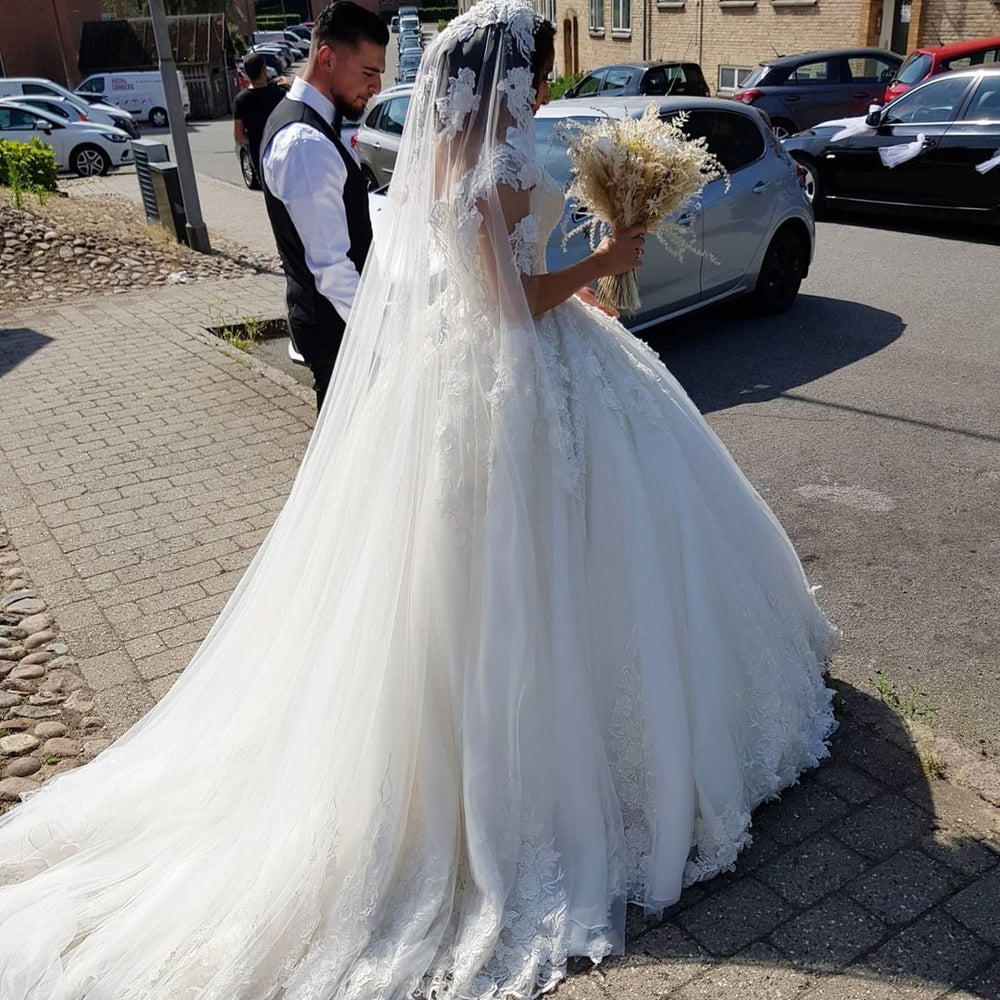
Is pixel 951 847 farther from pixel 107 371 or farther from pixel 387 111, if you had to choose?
pixel 387 111

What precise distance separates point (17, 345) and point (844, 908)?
27.6 feet

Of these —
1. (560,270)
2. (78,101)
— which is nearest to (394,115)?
(560,270)

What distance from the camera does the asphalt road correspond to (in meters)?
3.86

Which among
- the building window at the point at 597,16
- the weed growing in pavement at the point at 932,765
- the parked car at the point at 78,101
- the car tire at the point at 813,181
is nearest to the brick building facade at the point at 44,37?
the parked car at the point at 78,101

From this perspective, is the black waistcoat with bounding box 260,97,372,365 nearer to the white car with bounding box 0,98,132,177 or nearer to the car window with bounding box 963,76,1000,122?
the car window with bounding box 963,76,1000,122

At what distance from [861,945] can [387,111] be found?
411 inches

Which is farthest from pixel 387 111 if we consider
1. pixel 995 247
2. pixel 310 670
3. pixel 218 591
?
pixel 310 670

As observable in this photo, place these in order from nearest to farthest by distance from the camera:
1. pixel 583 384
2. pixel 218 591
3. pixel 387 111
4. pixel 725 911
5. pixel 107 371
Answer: pixel 725 911
pixel 583 384
pixel 218 591
pixel 107 371
pixel 387 111

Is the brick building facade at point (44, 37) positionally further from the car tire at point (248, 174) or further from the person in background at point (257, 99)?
the person in background at point (257, 99)

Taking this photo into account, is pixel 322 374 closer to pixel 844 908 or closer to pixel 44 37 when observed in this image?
pixel 844 908

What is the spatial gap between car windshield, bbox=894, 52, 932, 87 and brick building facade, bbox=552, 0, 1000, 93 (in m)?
5.71

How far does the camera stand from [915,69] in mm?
14031

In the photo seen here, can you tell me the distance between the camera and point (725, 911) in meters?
2.63

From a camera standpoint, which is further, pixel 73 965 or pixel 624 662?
pixel 624 662
